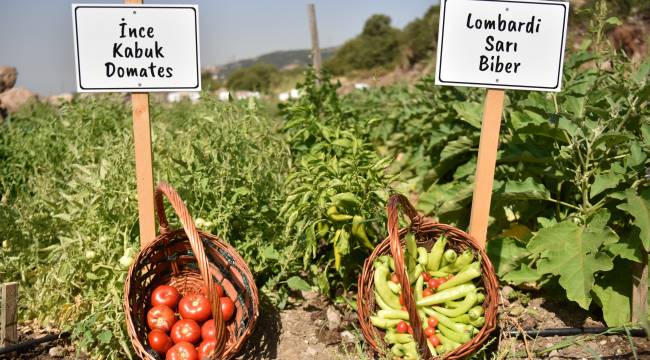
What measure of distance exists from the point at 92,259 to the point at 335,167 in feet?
4.23

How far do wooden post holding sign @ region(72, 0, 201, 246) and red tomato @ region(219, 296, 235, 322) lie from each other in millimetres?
540

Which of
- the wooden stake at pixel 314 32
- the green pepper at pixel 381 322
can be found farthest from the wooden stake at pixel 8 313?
the wooden stake at pixel 314 32

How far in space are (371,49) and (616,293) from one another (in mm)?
37909

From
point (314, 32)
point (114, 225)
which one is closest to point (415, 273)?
point (114, 225)

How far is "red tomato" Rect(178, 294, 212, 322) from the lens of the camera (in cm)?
250

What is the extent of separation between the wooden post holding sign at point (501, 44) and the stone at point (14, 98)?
24.9ft

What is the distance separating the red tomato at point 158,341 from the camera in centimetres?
239

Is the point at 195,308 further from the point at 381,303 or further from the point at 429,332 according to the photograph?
the point at 429,332

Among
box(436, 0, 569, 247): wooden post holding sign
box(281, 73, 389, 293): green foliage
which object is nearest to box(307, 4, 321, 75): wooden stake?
box(281, 73, 389, 293): green foliage

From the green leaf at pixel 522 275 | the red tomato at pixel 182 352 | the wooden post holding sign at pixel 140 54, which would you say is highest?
the wooden post holding sign at pixel 140 54

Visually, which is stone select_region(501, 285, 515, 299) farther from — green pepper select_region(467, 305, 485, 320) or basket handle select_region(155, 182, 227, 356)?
basket handle select_region(155, 182, 227, 356)

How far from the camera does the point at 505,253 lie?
2.89m

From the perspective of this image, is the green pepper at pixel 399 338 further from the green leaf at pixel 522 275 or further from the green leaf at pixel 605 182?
the green leaf at pixel 605 182

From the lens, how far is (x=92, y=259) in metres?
2.65
